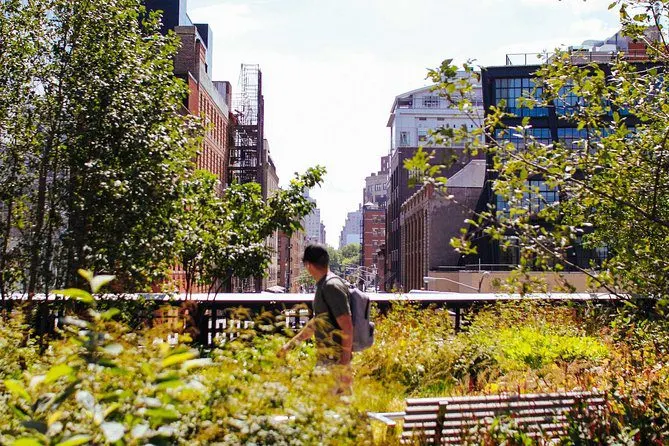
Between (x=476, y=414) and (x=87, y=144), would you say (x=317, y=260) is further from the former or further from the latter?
(x=87, y=144)

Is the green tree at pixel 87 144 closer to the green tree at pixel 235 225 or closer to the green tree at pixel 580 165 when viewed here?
the green tree at pixel 235 225

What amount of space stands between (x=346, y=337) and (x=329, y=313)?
28cm

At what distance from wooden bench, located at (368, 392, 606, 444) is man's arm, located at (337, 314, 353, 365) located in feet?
1.49

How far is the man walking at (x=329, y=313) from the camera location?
596 centimetres

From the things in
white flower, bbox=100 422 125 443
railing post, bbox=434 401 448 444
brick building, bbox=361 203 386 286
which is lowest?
railing post, bbox=434 401 448 444

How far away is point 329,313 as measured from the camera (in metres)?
6.21

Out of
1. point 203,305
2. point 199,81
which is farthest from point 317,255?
point 199,81

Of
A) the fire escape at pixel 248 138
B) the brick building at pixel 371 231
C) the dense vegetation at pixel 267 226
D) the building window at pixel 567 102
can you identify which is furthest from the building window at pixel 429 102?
the building window at pixel 567 102

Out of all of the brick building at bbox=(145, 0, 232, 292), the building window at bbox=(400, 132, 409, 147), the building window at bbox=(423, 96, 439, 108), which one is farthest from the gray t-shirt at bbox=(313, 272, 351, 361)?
the building window at bbox=(423, 96, 439, 108)

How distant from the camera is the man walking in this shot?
19.6ft

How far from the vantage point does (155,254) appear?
424 inches

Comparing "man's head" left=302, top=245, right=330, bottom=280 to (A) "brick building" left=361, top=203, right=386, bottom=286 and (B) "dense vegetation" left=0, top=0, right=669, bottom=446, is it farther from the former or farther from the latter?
(A) "brick building" left=361, top=203, right=386, bottom=286

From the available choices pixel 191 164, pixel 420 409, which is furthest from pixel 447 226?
pixel 420 409

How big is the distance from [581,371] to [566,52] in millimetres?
3988
